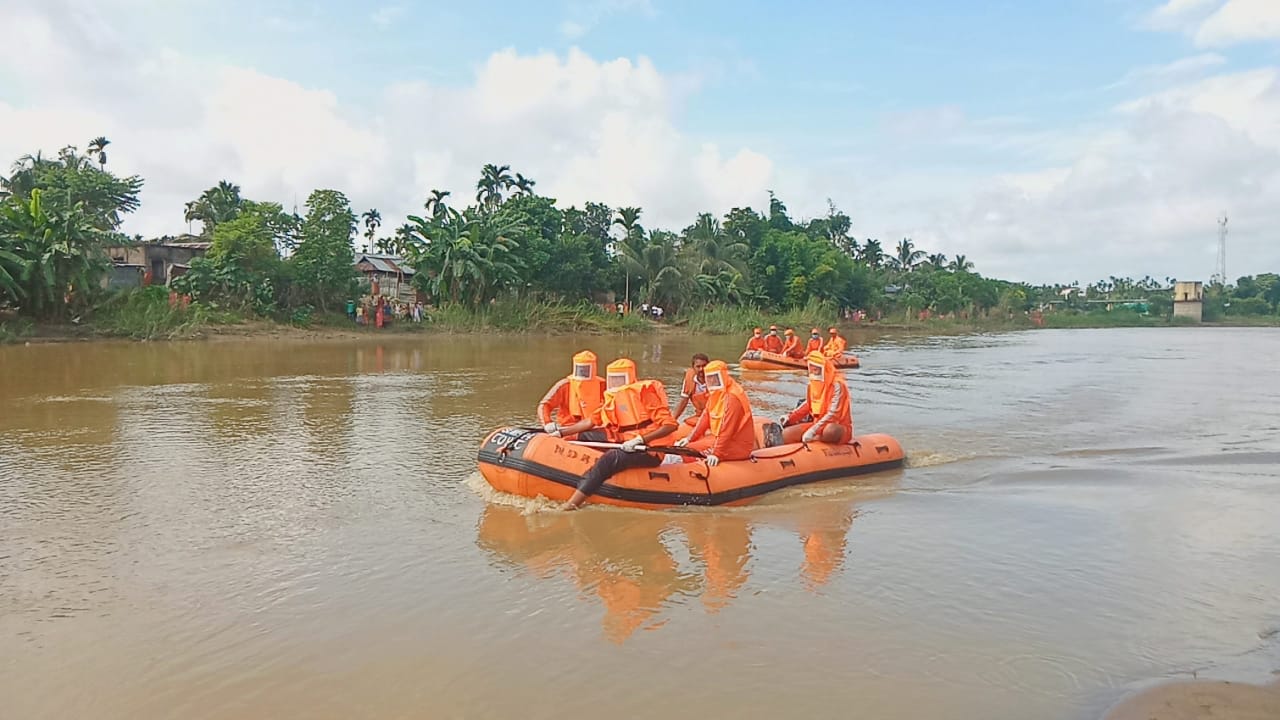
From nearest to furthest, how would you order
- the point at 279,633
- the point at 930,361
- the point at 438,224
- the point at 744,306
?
1. the point at 279,633
2. the point at 930,361
3. the point at 438,224
4. the point at 744,306

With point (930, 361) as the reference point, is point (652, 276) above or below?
above

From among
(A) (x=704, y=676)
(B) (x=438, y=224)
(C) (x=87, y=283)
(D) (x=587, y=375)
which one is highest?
(B) (x=438, y=224)

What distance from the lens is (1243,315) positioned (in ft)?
226

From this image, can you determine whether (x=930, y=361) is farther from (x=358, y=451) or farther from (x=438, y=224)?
(x=358, y=451)

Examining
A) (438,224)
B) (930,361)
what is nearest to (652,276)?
(438,224)

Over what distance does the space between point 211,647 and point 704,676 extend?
2.46 m

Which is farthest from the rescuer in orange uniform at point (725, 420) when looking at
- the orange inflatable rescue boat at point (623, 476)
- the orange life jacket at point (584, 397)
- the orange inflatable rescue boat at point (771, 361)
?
the orange inflatable rescue boat at point (771, 361)

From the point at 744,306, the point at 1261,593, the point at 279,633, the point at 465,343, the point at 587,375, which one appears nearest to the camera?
the point at 279,633

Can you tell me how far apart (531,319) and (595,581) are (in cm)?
2623

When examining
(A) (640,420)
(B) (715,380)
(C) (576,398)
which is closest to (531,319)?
(C) (576,398)

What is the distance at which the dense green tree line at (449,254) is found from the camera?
22.3m

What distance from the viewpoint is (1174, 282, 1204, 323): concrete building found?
66.6 m

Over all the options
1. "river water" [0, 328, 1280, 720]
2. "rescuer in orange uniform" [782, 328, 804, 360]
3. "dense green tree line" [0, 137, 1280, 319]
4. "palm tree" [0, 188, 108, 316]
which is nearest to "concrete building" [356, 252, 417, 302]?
"dense green tree line" [0, 137, 1280, 319]

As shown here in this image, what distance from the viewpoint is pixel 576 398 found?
27.0 ft
